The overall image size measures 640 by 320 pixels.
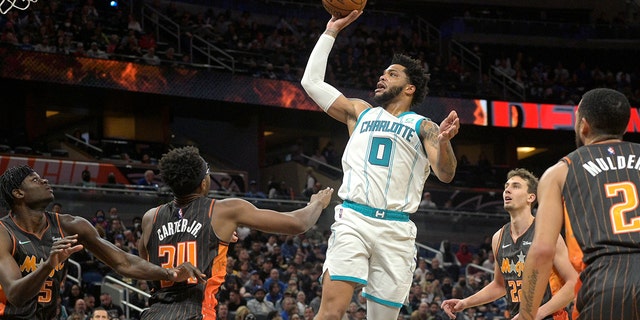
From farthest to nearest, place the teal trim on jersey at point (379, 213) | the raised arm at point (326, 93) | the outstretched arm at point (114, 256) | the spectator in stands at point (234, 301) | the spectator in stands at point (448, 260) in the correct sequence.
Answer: the spectator in stands at point (448, 260) < the spectator in stands at point (234, 301) < the raised arm at point (326, 93) < the teal trim on jersey at point (379, 213) < the outstretched arm at point (114, 256)

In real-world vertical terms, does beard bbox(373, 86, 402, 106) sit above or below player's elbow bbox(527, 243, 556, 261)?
above

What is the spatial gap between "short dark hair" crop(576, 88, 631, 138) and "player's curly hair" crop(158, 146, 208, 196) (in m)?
2.67

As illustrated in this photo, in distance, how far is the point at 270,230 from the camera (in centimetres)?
601

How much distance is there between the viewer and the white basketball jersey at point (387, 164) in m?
6.43

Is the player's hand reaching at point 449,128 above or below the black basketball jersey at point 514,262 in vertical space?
above

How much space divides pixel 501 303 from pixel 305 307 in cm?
608

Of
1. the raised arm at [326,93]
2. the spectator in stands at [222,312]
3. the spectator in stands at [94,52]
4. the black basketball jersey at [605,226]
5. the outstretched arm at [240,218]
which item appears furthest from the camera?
the spectator in stands at [94,52]

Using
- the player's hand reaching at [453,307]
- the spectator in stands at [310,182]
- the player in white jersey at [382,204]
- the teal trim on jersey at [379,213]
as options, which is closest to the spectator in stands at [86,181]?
the spectator in stands at [310,182]

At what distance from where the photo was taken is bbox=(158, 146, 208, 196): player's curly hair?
233 inches

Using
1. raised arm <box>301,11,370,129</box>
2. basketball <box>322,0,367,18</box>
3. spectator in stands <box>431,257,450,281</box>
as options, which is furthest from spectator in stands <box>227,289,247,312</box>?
basketball <box>322,0,367,18</box>

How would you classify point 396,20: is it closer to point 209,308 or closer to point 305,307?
point 305,307

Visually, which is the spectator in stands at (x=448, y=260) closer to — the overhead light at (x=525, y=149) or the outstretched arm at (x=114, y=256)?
the overhead light at (x=525, y=149)

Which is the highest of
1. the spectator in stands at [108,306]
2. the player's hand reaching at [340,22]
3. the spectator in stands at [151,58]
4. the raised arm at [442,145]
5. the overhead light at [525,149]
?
the spectator in stands at [151,58]

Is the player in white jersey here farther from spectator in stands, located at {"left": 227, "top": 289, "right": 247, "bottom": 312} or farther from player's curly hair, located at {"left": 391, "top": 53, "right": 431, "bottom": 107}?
spectator in stands, located at {"left": 227, "top": 289, "right": 247, "bottom": 312}
